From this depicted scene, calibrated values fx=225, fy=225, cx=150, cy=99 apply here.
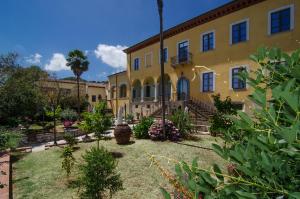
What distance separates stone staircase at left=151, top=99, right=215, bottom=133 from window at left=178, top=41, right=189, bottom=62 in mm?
4642

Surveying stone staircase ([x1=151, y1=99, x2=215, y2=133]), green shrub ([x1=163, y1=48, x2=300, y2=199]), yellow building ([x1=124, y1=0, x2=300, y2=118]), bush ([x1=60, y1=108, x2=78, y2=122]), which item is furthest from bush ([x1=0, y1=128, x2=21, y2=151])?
bush ([x1=60, y1=108, x2=78, y2=122])

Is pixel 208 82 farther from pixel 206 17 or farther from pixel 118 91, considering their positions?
pixel 118 91

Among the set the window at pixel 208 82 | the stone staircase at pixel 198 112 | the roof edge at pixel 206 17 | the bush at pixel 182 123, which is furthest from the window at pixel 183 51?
the bush at pixel 182 123

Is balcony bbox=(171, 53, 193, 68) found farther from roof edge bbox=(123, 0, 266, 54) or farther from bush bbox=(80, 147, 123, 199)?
bush bbox=(80, 147, 123, 199)

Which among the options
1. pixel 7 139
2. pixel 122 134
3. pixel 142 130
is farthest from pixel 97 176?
pixel 142 130

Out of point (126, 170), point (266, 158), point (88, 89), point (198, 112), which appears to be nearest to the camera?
point (266, 158)

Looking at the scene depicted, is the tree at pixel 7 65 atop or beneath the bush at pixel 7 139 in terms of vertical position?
atop

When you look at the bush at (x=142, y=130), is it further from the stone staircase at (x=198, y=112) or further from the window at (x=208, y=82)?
the window at (x=208, y=82)

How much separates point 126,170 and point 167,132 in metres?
5.62

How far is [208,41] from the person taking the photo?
2173 centimetres

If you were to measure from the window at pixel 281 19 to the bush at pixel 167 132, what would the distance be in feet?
35.2

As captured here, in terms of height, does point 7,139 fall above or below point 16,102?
below

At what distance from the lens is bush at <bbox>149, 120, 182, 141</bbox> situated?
1392 cm

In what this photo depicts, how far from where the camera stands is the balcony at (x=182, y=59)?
23078 mm
